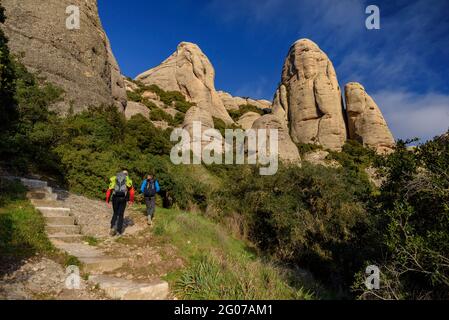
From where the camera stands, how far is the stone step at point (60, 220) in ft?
21.9

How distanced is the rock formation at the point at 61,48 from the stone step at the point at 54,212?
1126cm

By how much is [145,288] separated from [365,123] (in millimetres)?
44103

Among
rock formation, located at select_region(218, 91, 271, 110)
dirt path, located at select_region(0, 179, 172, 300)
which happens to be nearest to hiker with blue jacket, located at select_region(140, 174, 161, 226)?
dirt path, located at select_region(0, 179, 172, 300)

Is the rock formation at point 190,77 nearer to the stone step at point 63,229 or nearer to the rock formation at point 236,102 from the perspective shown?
the rock formation at point 236,102

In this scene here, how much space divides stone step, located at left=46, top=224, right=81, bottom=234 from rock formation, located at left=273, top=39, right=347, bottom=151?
39.3 meters

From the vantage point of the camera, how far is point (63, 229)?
21.6 ft

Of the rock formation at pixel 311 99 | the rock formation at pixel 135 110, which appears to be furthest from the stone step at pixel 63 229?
the rock formation at pixel 311 99

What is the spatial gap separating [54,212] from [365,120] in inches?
1720

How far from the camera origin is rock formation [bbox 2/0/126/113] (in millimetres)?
17953

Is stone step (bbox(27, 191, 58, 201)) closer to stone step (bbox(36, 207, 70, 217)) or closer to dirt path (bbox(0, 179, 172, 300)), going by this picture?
dirt path (bbox(0, 179, 172, 300))

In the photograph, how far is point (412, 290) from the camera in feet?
16.3

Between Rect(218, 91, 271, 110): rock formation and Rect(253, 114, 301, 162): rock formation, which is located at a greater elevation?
Rect(218, 91, 271, 110): rock formation

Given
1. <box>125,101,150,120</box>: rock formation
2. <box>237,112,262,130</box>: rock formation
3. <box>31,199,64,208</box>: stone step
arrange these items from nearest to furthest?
<box>31,199,64,208</box>: stone step → <box>125,101,150,120</box>: rock formation → <box>237,112,262,130</box>: rock formation

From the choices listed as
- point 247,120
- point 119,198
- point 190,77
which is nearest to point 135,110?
point 190,77
